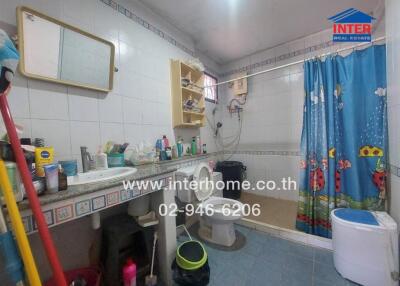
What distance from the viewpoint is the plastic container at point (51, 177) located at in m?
0.78

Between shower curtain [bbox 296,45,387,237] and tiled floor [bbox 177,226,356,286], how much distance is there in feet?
1.16

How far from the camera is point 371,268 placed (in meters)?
1.17

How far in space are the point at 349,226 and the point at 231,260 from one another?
89 centimetres

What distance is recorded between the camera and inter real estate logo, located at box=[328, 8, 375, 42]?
6.13 feet

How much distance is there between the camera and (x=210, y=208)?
1.65m

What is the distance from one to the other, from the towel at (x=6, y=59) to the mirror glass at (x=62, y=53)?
1.68 ft

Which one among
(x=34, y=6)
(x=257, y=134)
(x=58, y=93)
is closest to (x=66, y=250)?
(x=58, y=93)

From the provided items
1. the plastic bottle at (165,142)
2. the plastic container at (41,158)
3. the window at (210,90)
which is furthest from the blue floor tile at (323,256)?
the window at (210,90)

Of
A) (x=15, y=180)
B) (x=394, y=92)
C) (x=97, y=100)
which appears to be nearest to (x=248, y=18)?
(x=394, y=92)

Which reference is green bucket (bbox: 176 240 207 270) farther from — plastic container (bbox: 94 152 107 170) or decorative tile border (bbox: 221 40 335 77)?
decorative tile border (bbox: 221 40 335 77)

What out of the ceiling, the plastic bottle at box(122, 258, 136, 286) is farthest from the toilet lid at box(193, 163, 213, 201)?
the ceiling

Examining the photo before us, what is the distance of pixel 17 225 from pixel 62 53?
106 centimetres

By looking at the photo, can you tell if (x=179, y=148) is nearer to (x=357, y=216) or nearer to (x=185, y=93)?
(x=185, y=93)

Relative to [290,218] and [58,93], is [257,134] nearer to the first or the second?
[290,218]
